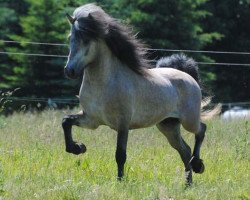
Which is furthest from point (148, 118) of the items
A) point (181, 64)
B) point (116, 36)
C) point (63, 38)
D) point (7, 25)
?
point (7, 25)

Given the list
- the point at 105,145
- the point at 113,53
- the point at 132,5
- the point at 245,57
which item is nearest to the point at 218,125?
the point at 105,145

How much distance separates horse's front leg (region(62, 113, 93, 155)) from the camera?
31.8 ft

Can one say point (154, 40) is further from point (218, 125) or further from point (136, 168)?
point (136, 168)

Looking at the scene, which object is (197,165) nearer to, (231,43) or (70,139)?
(70,139)

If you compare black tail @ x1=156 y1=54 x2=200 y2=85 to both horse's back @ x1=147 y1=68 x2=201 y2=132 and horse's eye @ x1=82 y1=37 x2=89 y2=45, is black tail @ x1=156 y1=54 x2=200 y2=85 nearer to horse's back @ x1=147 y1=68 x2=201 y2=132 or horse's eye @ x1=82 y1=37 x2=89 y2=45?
horse's back @ x1=147 y1=68 x2=201 y2=132

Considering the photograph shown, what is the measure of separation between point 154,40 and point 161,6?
173 centimetres

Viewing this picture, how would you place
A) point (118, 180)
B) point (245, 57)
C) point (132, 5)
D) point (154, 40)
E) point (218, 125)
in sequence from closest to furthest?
point (118, 180) → point (218, 125) → point (154, 40) → point (132, 5) → point (245, 57)

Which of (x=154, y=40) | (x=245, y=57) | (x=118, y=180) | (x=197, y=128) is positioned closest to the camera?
(x=118, y=180)

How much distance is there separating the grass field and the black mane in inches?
54.2

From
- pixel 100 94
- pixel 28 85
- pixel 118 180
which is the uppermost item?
pixel 100 94

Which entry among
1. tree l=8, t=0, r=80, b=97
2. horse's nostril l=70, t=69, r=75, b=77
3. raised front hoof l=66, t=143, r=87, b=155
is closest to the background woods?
tree l=8, t=0, r=80, b=97

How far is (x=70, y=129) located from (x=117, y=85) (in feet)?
2.62

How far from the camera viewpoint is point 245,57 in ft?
116

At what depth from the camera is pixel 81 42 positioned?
948cm
